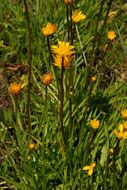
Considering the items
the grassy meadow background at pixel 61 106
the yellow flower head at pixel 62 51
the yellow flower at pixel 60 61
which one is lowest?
the grassy meadow background at pixel 61 106

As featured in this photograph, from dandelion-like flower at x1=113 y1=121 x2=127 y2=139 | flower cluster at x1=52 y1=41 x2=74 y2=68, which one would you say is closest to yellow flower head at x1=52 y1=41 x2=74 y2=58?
flower cluster at x1=52 y1=41 x2=74 y2=68

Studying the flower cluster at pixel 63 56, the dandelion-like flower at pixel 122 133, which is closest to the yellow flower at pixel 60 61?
the flower cluster at pixel 63 56

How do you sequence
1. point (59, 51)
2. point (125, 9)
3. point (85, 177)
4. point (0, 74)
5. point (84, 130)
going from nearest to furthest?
point (59, 51) → point (85, 177) → point (84, 130) → point (0, 74) → point (125, 9)

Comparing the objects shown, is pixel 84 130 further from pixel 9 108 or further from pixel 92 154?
pixel 9 108

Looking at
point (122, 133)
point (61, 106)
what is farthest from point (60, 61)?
point (122, 133)

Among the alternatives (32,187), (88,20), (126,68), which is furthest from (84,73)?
(32,187)

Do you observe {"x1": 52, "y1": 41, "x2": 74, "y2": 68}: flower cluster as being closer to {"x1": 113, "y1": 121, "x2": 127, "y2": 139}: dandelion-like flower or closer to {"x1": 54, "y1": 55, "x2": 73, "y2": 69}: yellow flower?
{"x1": 54, "y1": 55, "x2": 73, "y2": 69}: yellow flower

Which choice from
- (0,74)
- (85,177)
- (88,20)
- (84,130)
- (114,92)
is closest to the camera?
(85,177)

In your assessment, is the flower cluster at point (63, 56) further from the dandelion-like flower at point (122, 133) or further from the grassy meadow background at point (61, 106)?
the dandelion-like flower at point (122, 133)
